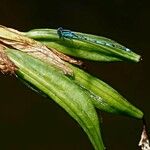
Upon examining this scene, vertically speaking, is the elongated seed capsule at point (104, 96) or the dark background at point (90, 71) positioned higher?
the dark background at point (90, 71)

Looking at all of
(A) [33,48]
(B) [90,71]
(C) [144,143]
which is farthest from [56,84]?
(B) [90,71]

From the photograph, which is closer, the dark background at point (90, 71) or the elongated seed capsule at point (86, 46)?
the elongated seed capsule at point (86, 46)

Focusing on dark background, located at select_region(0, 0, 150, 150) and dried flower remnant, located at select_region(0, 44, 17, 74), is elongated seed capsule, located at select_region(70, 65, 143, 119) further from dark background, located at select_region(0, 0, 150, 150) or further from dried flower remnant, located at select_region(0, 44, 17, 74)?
dark background, located at select_region(0, 0, 150, 150)

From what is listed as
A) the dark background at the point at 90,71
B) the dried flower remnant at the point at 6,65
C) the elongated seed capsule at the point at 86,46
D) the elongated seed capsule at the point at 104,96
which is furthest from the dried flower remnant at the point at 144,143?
the dark background at the point at 90,71

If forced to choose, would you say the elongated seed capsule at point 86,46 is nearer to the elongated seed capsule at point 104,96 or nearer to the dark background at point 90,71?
the elongated seed capsule at point 104,96

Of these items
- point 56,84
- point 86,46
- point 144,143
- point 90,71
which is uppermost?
point 90,71

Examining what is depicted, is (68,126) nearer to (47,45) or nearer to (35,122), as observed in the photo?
(35,122)

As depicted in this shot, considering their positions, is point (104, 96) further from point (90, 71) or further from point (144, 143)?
point (90, 71)
